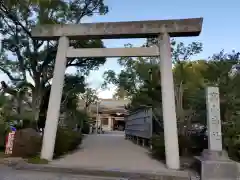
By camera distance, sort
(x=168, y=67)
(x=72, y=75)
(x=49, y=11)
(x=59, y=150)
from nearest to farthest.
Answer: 1. (x=168, y=67)
2. (x=59, y=150)
3. (x=49, y=11)
4. (x=72, y=75)

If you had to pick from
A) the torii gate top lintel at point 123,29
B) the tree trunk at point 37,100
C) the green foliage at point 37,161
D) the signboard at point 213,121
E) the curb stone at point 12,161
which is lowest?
the curb stone at point 12,161

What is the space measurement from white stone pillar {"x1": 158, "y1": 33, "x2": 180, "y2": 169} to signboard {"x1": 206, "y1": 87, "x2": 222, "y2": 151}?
1.05m

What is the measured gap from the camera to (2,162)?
26.6 ft

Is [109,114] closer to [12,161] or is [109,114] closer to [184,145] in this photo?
[184,145]

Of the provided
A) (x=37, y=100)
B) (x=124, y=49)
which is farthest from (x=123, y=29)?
(x=37, y=100)

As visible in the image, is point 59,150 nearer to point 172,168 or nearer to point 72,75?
point 172,168

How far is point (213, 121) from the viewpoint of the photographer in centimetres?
684

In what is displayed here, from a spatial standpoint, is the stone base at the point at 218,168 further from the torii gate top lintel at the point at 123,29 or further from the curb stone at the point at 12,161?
the curb stone at the point at 12,161

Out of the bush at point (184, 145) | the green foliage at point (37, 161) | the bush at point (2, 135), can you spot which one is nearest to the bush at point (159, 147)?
the bush at point (184, 145)

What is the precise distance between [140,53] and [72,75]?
10996 millimetres

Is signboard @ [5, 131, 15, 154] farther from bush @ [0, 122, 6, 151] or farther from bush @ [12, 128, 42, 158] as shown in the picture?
bush @ [0, 122, 6, 151]

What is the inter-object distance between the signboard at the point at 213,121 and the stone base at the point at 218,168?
→ 0.25m

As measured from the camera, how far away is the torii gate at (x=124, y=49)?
303 inches

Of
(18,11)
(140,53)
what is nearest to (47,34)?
(140,53)
